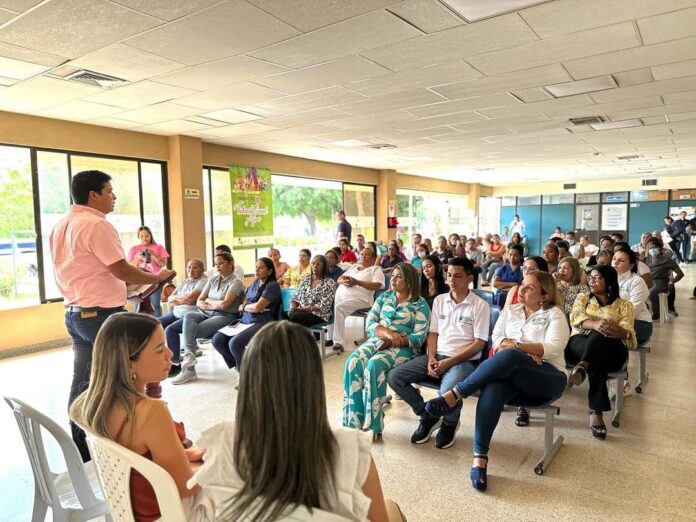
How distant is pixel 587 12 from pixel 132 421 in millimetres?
3386

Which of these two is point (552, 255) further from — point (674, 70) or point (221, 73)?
point (221, 73)

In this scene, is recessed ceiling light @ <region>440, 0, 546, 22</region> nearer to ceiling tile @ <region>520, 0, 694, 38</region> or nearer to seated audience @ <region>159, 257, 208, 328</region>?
ceiling tile @ <region>520, 0, 694, 38</region>

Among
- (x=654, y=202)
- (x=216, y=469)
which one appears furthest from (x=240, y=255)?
(x=654, y=202)

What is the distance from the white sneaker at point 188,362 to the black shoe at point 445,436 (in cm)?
253

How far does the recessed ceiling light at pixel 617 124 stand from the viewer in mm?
6406

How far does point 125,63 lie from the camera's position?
3.73 meters

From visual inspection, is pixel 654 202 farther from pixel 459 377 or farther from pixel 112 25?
pixel 112 25

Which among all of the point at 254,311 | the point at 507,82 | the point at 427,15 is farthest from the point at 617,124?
the point at 254,311

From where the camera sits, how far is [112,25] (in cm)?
302

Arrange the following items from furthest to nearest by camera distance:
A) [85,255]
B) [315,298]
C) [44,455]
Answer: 1. [315,298]
2. [85,255]
3. [44,455]

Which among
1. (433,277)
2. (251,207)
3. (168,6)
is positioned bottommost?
(433,277)

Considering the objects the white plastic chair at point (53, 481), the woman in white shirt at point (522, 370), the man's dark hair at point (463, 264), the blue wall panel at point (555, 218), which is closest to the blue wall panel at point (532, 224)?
the blue wall panel at point (555, 218)

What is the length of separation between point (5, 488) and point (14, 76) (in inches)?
134

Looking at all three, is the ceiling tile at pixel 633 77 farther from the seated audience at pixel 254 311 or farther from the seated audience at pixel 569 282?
the seated audience at pixel 254 311
